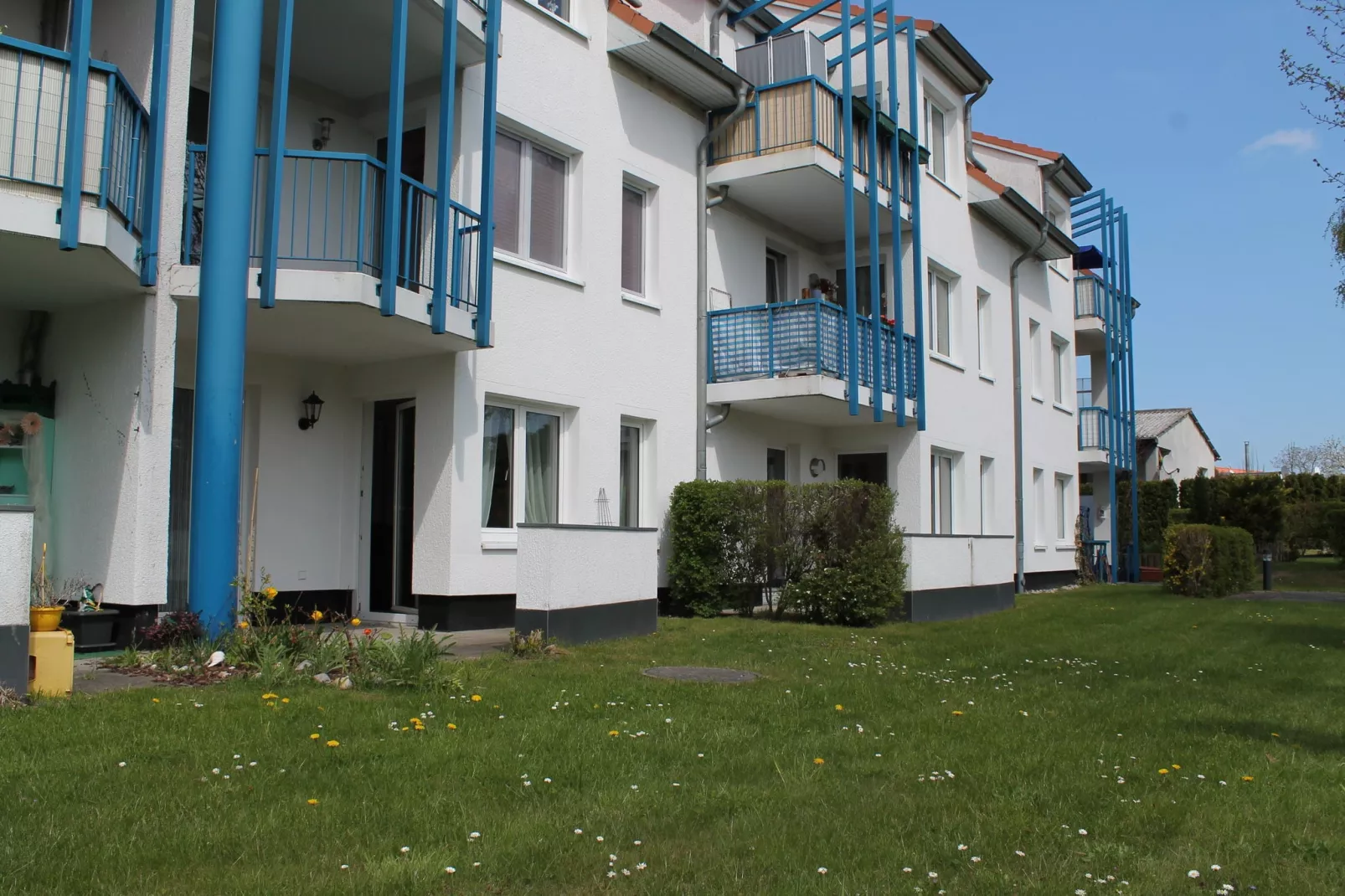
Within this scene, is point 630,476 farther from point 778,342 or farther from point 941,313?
point 941,313

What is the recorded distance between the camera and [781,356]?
14781mm

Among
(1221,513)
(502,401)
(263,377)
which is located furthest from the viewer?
(1221,513)

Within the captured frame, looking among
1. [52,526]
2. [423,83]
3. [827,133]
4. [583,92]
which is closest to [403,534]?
[52,526]

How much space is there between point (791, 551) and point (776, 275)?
6.08 metres

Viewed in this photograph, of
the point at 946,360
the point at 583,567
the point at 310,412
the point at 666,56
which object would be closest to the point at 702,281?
the point at 666,56

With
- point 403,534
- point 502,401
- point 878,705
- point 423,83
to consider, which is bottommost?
point 878,705

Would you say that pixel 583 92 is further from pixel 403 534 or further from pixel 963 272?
pixel 963 272

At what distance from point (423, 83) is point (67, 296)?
4.38 m

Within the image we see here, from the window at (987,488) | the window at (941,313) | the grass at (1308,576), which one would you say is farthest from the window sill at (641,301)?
the grass at (1308,576)

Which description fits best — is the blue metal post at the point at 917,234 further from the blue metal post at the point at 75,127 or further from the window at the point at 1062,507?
Result: the blue metal post at the point at 75,127

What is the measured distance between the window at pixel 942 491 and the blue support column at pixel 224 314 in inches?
521

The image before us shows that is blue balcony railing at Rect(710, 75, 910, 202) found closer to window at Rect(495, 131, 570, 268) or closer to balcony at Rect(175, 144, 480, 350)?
window at Rect(495, 131, 570, 268)

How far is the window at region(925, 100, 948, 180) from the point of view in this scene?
19984 mm

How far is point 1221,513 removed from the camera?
101 ft
